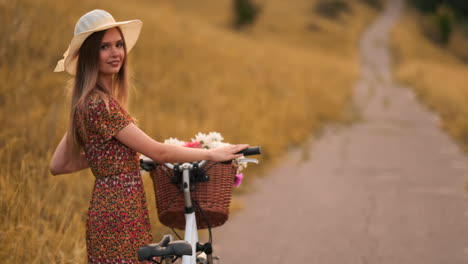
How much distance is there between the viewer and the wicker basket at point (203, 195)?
268 centimetres

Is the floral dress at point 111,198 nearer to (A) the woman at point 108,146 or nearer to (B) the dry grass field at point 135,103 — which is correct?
(A) the woman at point 108,146

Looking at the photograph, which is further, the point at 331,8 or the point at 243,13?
the point at 331,8

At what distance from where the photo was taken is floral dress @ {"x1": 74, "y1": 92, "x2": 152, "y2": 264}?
257 centimetres

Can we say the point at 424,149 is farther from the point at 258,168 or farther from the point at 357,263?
the point at 357,263

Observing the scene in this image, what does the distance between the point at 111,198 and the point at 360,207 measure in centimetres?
486

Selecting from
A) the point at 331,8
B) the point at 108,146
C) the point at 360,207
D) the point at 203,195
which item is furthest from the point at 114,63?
the point at 331,8

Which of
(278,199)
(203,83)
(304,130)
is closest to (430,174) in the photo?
(278,199)

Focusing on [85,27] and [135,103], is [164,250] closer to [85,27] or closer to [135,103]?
[85,27]

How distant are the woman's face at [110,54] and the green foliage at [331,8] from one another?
184 feet

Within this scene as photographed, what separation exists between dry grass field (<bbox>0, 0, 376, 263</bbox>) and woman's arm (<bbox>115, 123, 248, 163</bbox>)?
4.03ft

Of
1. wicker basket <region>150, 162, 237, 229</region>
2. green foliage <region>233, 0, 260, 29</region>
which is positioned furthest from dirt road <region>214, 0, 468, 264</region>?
green foliage <region>233, 0, 260, 29</region>

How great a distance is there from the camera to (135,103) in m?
8.70

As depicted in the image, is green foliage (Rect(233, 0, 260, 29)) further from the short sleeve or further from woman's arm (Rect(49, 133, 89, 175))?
the short sleeve

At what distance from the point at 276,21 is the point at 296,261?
47.3m
